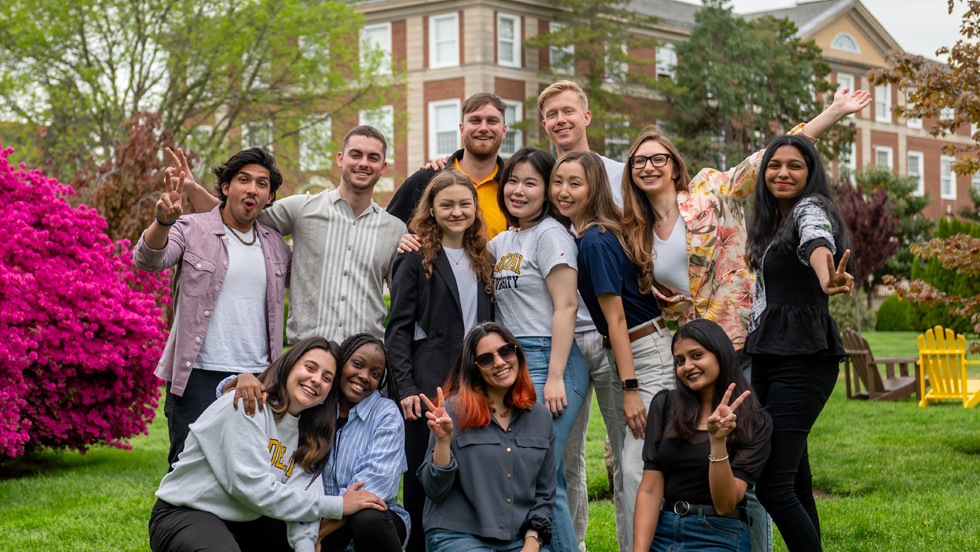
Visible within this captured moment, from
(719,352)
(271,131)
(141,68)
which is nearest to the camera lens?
(719,352)

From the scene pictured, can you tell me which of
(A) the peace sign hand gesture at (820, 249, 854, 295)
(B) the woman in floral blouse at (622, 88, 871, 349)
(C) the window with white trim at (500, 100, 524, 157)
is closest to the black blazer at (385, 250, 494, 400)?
(B) the woman in floral blouse at (622, 88, 871, 349)

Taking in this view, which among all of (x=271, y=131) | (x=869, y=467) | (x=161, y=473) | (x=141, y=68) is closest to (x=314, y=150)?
(x=271, y=131)

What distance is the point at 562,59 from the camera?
33781 millimetres

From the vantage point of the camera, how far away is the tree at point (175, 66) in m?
22.0

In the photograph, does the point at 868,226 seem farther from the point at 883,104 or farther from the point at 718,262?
the point at 718,262

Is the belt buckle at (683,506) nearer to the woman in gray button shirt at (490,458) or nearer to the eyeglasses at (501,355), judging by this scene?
the woman in gray button shirt at (490,458)

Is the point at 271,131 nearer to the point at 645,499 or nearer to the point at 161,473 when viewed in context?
the point at 161,473

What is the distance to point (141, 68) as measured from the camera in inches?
903

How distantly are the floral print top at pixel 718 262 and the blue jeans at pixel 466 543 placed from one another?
129cm

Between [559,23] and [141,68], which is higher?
[559,23]

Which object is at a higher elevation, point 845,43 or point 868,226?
point 845,43

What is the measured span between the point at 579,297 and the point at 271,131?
2145 centimetres

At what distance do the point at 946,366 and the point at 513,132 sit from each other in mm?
22611

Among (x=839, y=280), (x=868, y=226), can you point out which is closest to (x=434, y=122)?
(x=868, y=226)
